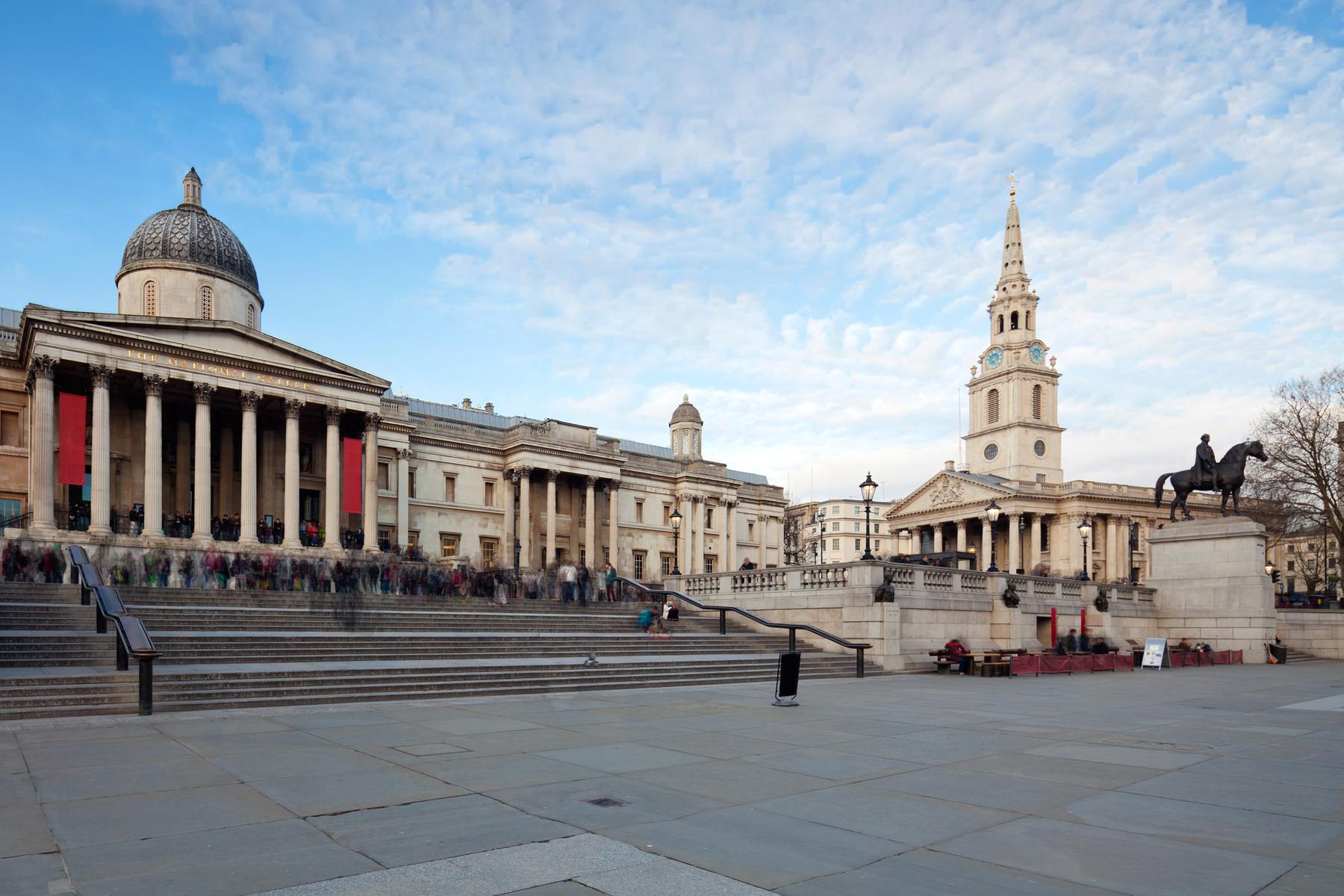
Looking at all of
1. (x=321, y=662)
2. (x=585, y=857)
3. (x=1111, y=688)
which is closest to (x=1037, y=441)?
(x=1111, y=688)

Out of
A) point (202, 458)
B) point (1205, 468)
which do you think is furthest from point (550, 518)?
point (1205, 468)

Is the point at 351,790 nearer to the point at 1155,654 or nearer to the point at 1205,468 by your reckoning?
the point at 1155,654

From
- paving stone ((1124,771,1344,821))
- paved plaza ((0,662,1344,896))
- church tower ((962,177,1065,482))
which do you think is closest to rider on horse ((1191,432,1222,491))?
paved plaza ((0,662,1344,896))

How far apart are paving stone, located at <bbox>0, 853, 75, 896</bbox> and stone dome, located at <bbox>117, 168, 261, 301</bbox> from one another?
162 ft

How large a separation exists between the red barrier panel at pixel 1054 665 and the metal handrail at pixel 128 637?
21740mm

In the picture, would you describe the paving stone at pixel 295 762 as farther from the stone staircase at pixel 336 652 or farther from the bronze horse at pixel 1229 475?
the bronze horse at pixel 1229 475

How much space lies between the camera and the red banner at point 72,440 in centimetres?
4162

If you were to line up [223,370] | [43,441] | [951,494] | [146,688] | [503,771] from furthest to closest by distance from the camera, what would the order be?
1. [951,494]
2. [223,370]
3. [43,441]
4. [146,688]
5. [503,771]

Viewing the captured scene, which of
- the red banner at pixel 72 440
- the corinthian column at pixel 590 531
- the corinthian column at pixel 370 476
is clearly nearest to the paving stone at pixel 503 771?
the red banner at pixel 72 440

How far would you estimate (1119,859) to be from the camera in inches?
271

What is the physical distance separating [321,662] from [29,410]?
118 ft

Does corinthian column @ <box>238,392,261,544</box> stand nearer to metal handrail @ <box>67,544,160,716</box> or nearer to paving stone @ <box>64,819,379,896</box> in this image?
metal handrail @ <box>67,544,160,716</box>

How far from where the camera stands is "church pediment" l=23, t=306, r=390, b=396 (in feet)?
135

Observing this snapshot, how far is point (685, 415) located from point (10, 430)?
51.8 meters
